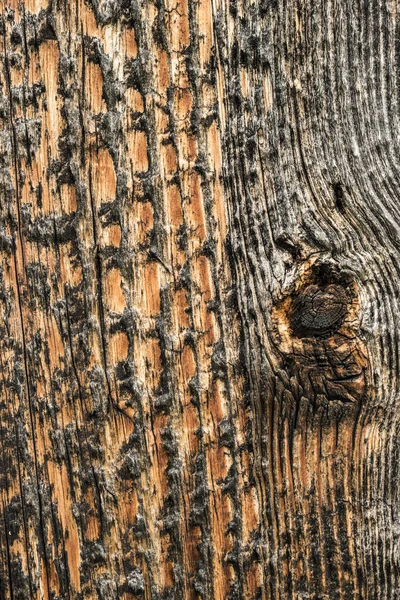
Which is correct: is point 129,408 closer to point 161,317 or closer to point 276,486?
point 161,317

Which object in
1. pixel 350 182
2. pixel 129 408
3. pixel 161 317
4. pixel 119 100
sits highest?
pixel 119 100

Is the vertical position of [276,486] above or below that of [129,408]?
below

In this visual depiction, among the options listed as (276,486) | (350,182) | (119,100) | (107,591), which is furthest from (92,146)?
(107,591)

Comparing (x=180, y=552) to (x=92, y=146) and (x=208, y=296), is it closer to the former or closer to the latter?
(x=208, y=296)
